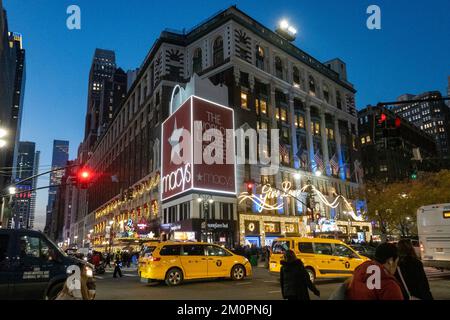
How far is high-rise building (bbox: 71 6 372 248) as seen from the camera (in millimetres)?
48906

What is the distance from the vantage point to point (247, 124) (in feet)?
172

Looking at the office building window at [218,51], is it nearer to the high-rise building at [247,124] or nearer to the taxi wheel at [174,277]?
the high-rise building at [247,124]

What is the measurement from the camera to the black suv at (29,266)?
30.9 feet

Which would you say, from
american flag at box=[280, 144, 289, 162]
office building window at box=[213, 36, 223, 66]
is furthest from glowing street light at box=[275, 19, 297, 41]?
american flag at box=[280, 144, 289, 162]

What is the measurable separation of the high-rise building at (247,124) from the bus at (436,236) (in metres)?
24.2

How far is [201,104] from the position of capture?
46.9 meters

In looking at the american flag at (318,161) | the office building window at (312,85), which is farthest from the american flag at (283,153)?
the office building window at (312,85)

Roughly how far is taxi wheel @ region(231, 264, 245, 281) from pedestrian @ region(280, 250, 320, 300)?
12048 mm

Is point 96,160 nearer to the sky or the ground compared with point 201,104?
nearer to the sky

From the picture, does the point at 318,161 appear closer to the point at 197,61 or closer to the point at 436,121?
the point at 197,61

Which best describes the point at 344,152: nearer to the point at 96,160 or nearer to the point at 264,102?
the point at 264,102

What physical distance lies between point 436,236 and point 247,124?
35954 mm
